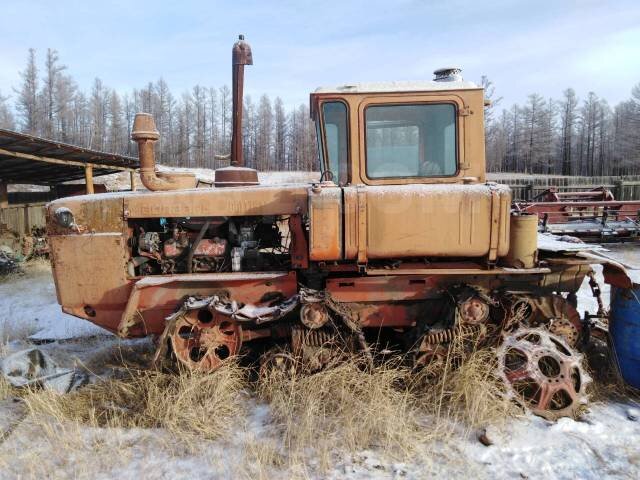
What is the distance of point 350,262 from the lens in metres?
3.87

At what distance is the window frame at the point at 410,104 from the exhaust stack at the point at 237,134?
1277 millimetres

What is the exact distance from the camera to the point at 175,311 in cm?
397

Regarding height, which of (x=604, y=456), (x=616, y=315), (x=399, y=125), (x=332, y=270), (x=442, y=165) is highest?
(x=399, y=125)

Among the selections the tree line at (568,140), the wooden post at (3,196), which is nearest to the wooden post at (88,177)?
the wooden post at (3,196)

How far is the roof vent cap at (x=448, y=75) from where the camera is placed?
4.11 m

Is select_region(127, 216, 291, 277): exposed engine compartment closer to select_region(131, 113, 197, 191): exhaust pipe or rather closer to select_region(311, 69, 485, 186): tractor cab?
select_region(131, 113, 197, 191): exhaust pipe

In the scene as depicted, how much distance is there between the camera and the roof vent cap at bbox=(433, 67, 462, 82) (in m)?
4.11

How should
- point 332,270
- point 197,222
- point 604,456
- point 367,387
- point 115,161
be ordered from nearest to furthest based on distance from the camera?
point 604,456 → point 367,387 → point 332,270 → point 197,222 → point 115,161

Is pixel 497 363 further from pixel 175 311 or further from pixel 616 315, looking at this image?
pixel 175 311

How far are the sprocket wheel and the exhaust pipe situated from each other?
3365 mm

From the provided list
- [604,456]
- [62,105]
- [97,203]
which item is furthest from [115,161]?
[62,105]

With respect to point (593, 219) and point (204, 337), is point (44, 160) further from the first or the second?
point (593, 219)

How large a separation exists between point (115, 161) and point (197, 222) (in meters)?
12.1

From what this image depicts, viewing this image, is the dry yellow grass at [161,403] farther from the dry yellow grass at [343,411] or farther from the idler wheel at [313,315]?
the idler wheel at [313,315]
